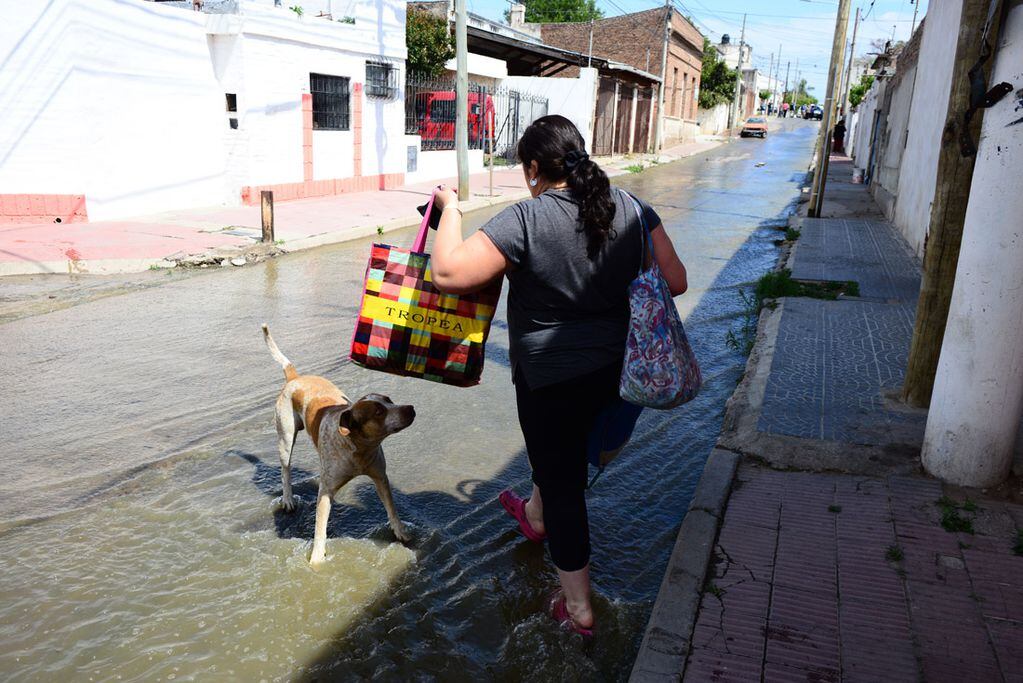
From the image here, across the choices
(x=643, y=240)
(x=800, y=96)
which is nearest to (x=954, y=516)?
(x=643, y=240)

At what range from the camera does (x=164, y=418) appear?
4.95 meters

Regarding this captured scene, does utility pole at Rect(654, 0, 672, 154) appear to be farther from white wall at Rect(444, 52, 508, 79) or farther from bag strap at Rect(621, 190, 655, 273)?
bag strap at Rect(621, 190, 655, 273)

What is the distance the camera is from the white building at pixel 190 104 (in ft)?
37.8

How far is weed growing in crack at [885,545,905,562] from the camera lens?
3.28 meters

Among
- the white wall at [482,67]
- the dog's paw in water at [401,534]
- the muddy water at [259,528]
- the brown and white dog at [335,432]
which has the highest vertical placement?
the white wall at [482,67]

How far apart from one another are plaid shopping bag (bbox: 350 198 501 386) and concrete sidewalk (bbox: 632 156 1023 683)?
4.02 ft

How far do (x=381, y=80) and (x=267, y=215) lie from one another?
9.12m

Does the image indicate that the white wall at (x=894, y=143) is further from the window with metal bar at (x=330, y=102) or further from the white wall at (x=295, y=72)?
the window with metal bar at (x=330, y=102)

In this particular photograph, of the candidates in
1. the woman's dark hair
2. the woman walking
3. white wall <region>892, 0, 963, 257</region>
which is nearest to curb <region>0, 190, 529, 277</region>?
the woman walking

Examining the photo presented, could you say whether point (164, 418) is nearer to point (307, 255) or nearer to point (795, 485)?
point (795, 485)

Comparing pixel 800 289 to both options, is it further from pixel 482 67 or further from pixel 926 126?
pixel 482 67

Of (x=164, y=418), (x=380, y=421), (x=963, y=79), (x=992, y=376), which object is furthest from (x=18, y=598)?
(x=963, y=79)

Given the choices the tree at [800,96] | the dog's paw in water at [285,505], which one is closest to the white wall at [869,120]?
the dog's paw in water at [285,505]

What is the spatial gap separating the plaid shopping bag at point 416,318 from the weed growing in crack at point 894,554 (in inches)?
74.2
